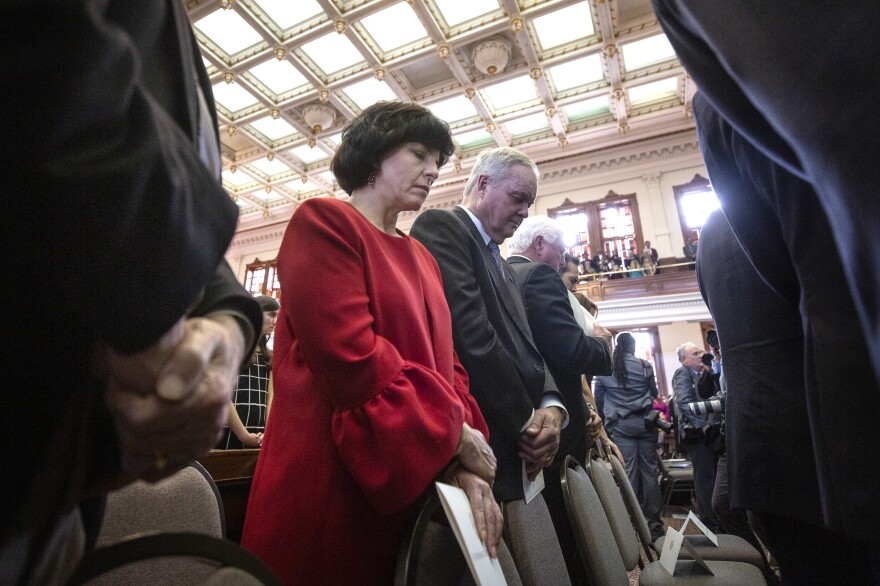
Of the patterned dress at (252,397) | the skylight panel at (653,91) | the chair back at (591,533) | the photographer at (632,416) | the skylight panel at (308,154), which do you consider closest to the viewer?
the chair back at (591,533)

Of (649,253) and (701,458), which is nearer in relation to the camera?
(701,458)

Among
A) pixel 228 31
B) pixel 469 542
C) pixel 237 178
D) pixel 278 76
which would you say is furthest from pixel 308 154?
pixel 469 542

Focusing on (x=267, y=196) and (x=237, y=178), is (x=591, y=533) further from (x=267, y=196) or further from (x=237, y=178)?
(x=267, y=196)

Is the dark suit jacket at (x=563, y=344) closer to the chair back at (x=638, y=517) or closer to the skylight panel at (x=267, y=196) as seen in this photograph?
the chair back at (x=638, y=517)

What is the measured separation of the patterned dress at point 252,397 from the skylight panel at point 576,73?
8.35 m

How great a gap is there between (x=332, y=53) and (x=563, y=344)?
857cm

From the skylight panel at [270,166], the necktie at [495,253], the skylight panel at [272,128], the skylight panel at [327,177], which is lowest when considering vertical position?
the necktie at [495,253]

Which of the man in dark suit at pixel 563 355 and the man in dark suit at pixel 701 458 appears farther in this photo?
→ the man in dark suit at pixel 701 458

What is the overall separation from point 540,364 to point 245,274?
15238mm

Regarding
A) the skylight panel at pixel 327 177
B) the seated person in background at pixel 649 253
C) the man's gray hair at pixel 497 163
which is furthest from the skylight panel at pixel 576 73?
the man's gray hair at pixel 497 163

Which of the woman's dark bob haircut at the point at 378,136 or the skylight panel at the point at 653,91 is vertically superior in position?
the skylight panel at the point at 653,91

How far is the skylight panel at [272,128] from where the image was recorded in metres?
10.2

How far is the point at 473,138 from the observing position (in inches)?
435

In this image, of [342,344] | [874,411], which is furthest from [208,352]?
[874,411]
